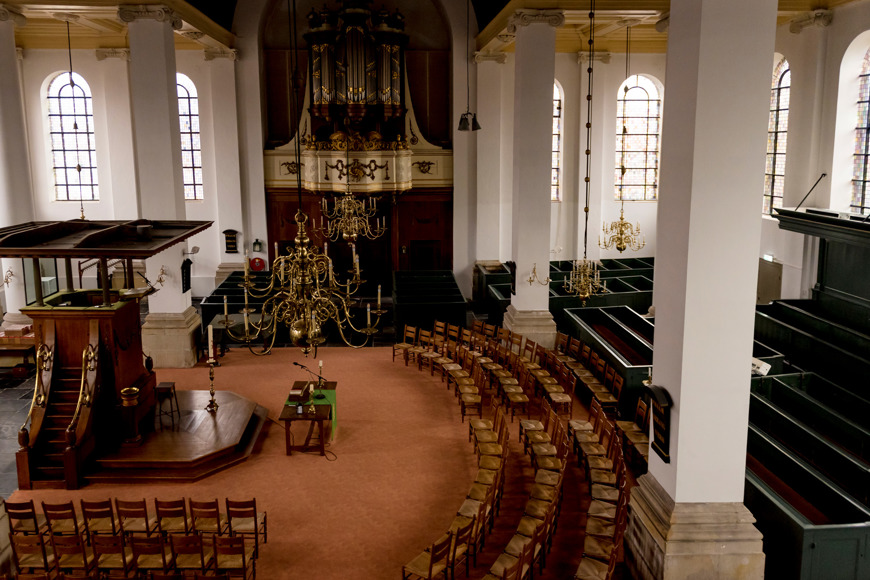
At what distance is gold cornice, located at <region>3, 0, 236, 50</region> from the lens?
1580 centimetres

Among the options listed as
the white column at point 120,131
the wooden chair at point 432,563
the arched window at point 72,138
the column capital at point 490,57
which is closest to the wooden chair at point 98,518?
the wooden chair at point 432,563

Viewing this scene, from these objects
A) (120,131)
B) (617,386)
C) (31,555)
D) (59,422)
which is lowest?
(31,555)

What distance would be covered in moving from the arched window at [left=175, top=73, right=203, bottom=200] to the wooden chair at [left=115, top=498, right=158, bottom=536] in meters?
16.3

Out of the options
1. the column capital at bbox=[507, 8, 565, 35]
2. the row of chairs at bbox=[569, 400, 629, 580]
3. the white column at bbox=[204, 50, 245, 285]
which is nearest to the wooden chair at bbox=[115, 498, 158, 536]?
the row of chairs at bbox=[569, 400, 629, 580]

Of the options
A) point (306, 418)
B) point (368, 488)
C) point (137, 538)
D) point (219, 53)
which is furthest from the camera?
point (219, 53)

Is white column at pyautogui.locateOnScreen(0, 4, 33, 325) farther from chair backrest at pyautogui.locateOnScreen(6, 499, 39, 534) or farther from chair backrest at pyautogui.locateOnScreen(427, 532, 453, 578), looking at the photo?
chair backrest at pyautogui.locateOnScreen(427, 532, 453, 578)

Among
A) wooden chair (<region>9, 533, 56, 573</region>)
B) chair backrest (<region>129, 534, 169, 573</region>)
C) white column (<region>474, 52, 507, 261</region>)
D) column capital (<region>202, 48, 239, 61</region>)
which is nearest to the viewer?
chair backrest (<region>129, 534, 169, 573</region>)

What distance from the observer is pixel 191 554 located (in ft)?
29.8

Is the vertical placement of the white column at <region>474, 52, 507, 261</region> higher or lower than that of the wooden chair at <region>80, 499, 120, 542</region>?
higher

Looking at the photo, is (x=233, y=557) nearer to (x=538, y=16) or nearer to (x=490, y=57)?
(x=538, y=16)

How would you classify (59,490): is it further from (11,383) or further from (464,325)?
(464,325)

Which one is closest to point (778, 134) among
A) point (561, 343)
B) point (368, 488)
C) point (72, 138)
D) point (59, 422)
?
point (561, 343)

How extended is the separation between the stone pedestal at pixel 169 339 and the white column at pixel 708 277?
11.8 m

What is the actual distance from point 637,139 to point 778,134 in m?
5.71
